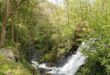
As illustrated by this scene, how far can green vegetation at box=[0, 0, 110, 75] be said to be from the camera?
18984mm

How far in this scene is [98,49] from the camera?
736 inches

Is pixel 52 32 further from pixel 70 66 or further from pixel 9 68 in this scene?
pixel 9 68

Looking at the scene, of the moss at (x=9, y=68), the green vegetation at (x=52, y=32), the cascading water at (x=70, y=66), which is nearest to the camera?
the moss at (x=9, y=68)

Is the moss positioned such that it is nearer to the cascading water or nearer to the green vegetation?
the green vegetation

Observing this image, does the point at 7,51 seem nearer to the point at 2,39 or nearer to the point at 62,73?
the point at 2,39

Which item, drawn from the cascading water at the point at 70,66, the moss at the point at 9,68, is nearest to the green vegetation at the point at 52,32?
the moss at the point at 9,68

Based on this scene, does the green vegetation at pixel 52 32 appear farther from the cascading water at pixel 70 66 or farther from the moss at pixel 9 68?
the cascading water at pixel 70 66

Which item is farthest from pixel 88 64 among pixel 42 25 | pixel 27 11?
pixel 42 25

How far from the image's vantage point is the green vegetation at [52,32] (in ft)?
62.3

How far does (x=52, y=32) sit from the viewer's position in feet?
102

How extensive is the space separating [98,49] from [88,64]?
1726 mm

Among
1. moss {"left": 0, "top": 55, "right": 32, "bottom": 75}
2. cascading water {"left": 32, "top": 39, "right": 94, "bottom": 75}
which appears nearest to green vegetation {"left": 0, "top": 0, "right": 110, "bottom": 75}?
moss {"left": 0, "top": 55, "right": 32, "bottom": 75}

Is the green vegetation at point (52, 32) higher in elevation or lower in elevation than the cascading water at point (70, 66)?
higher

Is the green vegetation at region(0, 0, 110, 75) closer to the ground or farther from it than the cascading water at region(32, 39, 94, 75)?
farther from it
